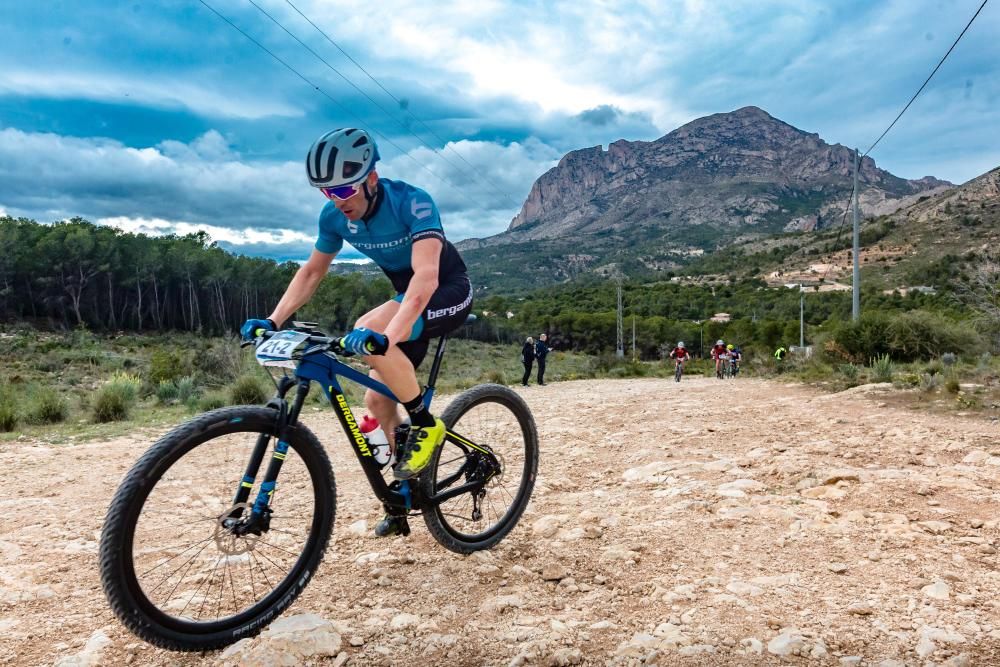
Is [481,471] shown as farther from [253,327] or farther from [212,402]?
[212,402]

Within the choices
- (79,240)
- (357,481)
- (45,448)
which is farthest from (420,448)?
(79,240)

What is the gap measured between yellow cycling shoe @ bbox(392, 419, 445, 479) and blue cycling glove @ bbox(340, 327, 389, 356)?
23.3 inches

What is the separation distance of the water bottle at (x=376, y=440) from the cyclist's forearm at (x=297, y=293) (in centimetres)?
69

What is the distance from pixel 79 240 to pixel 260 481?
198 feet

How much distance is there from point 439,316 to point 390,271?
0.44 metres

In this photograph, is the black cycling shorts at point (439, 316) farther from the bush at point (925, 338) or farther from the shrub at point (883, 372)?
the bush at point (925, 338)

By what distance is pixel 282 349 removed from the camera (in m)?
2.44

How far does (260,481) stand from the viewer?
7.98 feet

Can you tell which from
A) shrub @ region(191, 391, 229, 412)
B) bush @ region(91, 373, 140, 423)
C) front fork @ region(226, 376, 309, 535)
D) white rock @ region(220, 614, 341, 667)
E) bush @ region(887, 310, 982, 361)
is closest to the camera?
white rock @ region(220, 614, 341, 667)

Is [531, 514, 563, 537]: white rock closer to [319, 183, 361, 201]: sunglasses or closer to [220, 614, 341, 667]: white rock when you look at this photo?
[220, 614, 341, 667]: white rock

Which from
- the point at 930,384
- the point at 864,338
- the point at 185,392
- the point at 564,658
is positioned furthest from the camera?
the point at 864,338

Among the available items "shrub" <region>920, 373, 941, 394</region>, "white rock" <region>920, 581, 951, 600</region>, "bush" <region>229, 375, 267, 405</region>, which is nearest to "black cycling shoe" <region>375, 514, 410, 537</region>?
"white rock" <region>920, 581, 951, 600</region>

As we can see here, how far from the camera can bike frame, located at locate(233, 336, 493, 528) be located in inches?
92.4

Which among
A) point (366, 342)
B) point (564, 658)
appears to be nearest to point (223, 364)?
point (366, 342)
